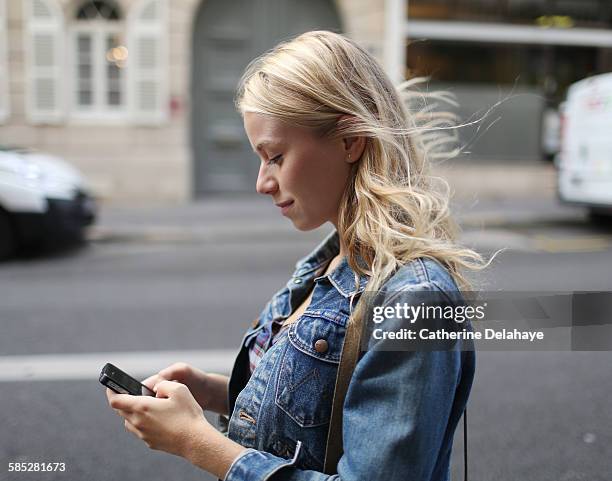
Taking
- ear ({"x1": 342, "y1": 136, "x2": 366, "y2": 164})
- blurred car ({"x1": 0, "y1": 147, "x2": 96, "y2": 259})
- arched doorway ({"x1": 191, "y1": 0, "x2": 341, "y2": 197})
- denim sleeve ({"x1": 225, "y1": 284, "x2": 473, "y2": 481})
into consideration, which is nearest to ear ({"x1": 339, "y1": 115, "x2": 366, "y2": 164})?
ear ({"x1": 342, "y1": 136, "x2": 366, "y2": 164})

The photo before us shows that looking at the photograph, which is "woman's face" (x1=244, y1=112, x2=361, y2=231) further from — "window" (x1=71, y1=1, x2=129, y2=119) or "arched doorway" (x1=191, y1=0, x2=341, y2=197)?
"arched doorway" (x1=191, y1=0, x2=341, y2=197)

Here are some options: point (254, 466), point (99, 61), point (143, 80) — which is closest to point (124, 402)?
point (254, 466)

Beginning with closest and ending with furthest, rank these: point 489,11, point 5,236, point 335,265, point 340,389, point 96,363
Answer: point 340,389 < point 335,265 < point 96,363 < point 5,236 < point 489,11

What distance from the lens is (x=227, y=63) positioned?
43.1ft

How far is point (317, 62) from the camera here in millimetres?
1277

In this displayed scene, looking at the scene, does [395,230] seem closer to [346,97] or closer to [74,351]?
[346,97]

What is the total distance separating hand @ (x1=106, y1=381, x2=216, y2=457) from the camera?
1233 millimetres

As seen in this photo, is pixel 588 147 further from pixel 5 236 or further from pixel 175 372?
pixel 175 372

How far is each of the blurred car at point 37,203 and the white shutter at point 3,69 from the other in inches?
142

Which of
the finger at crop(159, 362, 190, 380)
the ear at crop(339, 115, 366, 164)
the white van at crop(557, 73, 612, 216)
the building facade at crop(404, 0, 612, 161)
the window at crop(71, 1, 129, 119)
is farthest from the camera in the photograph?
the building facade at crop(404, 0, 612, 161)

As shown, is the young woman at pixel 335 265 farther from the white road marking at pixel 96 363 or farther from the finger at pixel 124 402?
the white road marking at pixel 96 363

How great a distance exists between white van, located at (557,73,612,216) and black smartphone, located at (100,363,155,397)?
891cm

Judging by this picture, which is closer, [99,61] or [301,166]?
[301,166]

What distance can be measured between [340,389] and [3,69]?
11.9 meters
